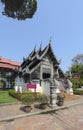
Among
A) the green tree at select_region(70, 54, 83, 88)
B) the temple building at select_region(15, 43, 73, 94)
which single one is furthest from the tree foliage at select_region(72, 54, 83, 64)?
the temple building at select_region(15, 43, 73, 94)

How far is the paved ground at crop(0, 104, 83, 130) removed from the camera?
12741 mm

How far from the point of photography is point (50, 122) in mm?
13922

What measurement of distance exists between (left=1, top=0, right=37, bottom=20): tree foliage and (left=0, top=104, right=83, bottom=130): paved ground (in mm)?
9332

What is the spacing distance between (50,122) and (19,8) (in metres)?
10.6

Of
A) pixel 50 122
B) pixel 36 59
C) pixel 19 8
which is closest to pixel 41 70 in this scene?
pixel 36 59

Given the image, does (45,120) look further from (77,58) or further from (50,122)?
(77,58)

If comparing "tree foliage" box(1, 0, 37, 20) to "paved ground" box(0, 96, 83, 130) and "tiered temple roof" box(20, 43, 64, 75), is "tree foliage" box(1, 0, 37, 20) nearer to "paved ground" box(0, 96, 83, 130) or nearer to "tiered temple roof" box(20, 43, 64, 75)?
"tiered temple roof" box(20, 43, 64, 75)

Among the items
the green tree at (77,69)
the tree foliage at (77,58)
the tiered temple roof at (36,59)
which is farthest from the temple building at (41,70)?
the tree foliage at (77,58)

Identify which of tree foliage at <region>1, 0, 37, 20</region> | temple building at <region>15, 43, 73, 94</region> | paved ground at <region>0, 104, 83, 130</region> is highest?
tree foliage at <region>1, 0, 37, 20</region>

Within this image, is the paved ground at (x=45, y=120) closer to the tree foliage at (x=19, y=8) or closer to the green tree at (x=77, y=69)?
the tree foliage at (x=19, y=8)

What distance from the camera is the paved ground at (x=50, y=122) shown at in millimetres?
12741

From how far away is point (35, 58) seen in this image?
2572cm

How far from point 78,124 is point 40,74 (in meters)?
12.5

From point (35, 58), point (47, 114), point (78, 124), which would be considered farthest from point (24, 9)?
point (78, 124)
